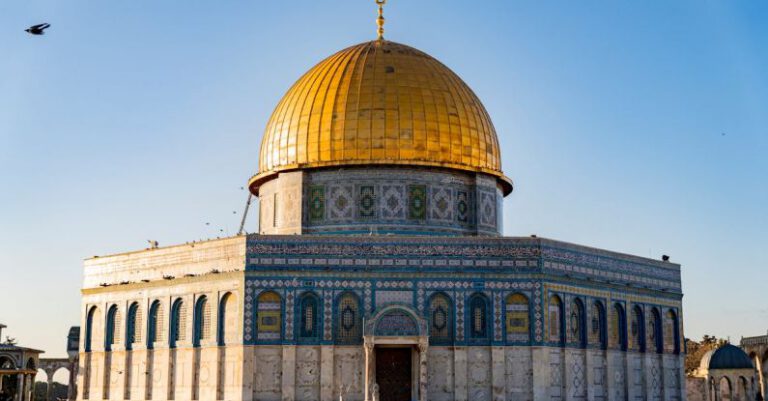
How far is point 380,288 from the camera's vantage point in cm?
3503

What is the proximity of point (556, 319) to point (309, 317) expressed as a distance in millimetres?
7859

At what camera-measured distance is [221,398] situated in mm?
35125

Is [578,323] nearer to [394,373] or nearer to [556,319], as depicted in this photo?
[556,319]

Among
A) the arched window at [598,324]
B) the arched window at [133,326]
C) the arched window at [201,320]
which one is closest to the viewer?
the arched window at [201,320]

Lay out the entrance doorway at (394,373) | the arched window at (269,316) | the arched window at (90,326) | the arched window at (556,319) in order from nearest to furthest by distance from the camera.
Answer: the arched window at (269,316), the entrance doorway at (394,373), the arched window at (556,319), the arched window at (90,326)

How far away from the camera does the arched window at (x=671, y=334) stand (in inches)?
1608

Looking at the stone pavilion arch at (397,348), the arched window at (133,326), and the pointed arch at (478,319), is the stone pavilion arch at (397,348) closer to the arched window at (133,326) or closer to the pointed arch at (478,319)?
the pointed arch at (478,319)

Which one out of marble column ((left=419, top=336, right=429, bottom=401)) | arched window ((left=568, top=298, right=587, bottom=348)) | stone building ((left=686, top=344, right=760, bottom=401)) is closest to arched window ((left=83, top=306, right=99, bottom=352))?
marble column ((left=419, top=336, right=429, bottom=401))

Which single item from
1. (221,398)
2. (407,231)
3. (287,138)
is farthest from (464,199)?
(221,398)

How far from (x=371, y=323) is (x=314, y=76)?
11.0 meters

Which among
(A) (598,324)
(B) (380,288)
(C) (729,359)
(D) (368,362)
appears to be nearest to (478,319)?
(B) (380,288)

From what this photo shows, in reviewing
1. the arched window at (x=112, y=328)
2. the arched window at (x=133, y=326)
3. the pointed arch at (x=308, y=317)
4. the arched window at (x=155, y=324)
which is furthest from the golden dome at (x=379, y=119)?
the arched window at (x=112, y=328)

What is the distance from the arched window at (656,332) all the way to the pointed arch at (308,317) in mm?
12524

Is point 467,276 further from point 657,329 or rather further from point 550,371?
point 657,329
